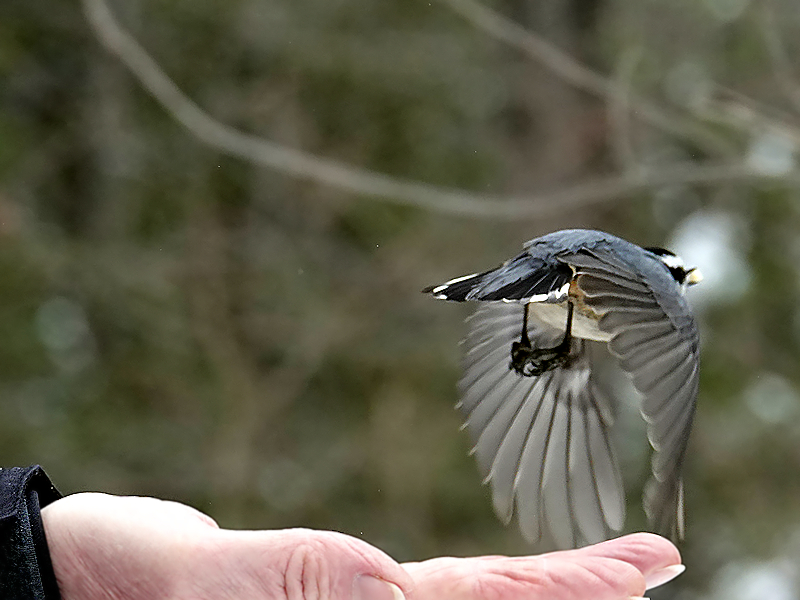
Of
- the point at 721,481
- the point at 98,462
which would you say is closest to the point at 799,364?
the point at 721,481

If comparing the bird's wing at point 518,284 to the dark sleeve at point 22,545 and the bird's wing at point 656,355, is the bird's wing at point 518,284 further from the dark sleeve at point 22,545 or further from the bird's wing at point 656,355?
the dark sleeve at point 22,545

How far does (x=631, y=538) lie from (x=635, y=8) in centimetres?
260

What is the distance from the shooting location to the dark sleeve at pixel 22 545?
1.23 meters

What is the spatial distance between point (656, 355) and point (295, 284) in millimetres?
2856

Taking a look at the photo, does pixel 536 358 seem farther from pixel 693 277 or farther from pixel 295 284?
pixel 295 284

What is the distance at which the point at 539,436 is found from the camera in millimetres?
1627

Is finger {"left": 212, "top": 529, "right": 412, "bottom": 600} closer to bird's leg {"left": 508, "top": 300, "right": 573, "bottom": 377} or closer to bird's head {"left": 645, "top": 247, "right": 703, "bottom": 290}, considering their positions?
bird's leg {"left": 508, "top": 300, "right": 573, "bottom": 377}

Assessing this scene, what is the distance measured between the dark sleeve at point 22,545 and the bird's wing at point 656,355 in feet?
2.41

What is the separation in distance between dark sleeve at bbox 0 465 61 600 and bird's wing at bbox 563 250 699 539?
2.41ft

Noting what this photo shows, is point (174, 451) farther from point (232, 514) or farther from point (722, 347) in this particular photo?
point (722, 347)

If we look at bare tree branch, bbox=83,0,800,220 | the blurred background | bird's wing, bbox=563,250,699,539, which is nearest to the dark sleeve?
bird's wing, bbox=563,250,699,539

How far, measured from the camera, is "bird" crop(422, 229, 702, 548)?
4.20 ft

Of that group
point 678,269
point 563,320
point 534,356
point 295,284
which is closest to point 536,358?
point 534,356

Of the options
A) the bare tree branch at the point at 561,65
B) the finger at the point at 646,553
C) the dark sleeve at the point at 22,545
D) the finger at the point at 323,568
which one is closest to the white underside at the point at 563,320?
the finger at the point at 646,553
